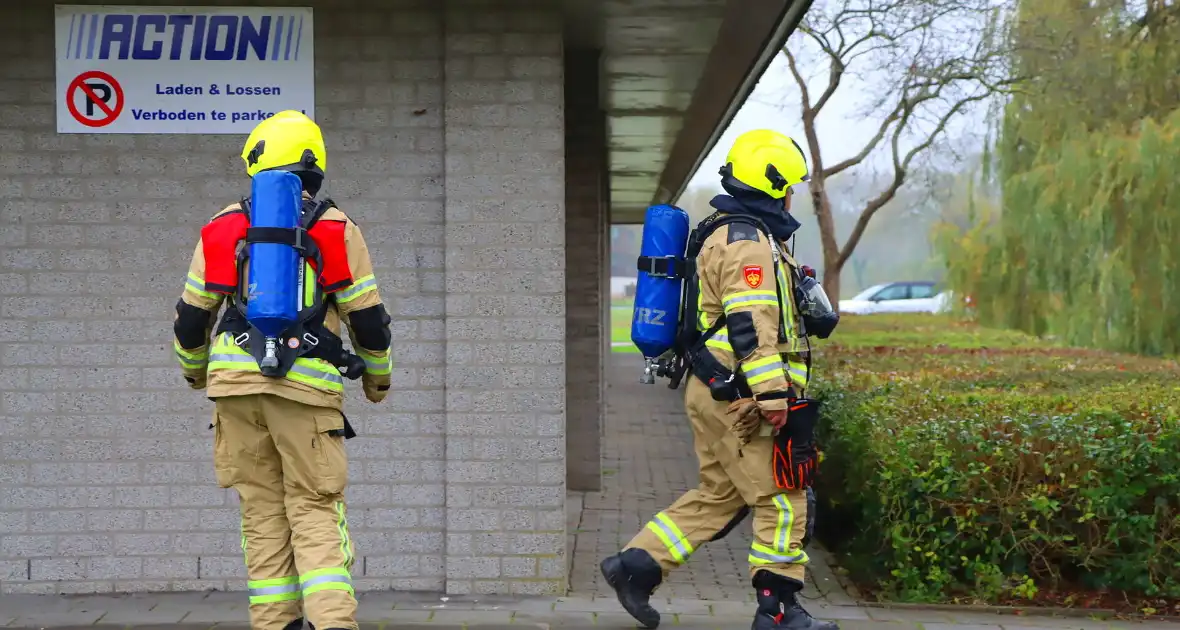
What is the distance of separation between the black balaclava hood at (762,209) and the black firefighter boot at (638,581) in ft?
4.63

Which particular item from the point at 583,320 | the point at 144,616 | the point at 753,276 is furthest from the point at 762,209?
the point at 583,320

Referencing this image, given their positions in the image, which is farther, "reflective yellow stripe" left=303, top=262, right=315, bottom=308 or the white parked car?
the white parked car

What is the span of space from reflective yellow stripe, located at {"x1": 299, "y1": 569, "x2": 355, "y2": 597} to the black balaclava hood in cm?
206

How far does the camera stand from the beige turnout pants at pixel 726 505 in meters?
4.84

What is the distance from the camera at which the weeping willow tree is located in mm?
13398

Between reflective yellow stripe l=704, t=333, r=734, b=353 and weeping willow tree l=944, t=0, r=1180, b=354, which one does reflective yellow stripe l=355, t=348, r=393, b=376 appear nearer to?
reflective yellow stripe l=704, t=333, r=734, b=353

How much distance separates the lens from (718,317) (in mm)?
4898

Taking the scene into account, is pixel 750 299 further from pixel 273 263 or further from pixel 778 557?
pixel 273 263

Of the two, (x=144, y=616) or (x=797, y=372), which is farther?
(x=144, y=616)

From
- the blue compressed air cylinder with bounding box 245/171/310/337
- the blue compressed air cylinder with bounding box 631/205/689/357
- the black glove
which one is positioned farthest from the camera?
the blue compressed air cylinder with bounding box 631/205/689/357

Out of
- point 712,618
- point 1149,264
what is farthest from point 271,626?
point 1149,264

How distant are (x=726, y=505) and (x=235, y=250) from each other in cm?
223

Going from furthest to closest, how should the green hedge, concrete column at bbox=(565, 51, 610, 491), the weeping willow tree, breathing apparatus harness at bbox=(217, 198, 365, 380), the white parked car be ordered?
1. the white parked car
2. the weeping willow tree
3. concrete column at bbox=(565, 51, 610, 491)
4. the green hedge
5. breathing apparatus harness at bbox=(217, 198, 365, 380)

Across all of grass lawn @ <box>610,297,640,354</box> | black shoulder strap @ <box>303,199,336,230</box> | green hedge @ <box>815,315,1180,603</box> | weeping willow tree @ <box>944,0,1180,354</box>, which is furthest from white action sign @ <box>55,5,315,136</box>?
grass lawn @ <box>610,297,640,354</box>
